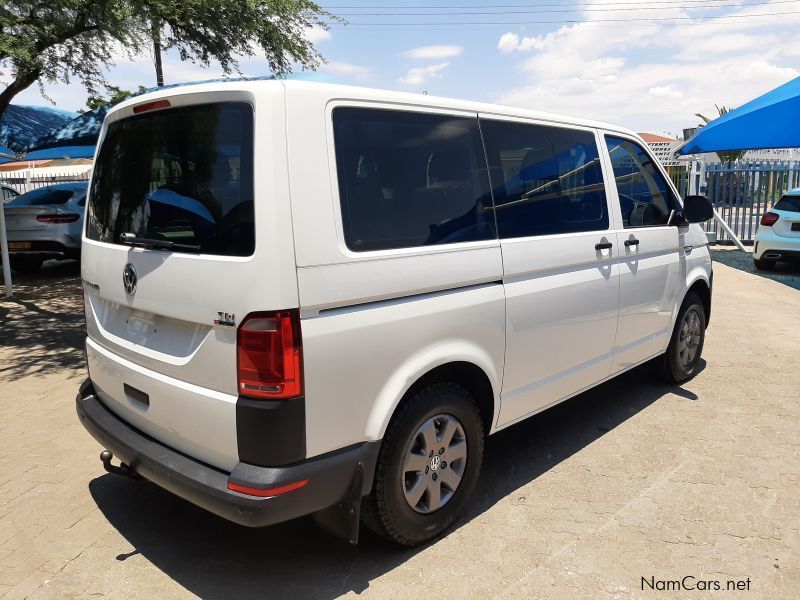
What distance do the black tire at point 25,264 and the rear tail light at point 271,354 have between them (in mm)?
10553

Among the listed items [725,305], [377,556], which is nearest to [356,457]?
[377,556]

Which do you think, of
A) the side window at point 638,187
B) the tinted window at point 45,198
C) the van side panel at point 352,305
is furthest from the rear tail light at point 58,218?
the van side panel at point 352,305

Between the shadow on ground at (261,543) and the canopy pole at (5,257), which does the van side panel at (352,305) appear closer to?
the shadow on ground at (261,543)

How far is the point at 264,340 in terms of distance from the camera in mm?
2264

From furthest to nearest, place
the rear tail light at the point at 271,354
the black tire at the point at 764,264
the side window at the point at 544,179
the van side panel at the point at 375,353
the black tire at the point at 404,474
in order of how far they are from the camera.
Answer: the black tire at the point at 764,264 < the side window at the point at 544,179 < the black tire at the point at 404,474 < the van side panel at the point at 375,353 < the rear tail light at the point at 271,354

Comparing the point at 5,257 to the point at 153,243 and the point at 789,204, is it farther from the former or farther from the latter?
the point at 789,204

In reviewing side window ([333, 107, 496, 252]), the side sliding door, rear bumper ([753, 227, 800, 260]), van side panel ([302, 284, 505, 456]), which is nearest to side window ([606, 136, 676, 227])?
the side sliding door

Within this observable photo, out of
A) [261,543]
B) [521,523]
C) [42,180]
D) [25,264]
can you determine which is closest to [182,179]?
[261,543]

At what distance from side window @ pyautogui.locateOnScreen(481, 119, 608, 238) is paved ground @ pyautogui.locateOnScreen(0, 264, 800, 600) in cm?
146

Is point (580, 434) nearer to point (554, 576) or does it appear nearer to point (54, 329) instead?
point (554, 576)

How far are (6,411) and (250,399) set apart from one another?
3.43 m

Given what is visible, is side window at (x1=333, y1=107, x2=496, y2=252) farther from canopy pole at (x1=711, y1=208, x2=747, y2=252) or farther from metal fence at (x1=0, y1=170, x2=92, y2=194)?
metal fence at (x1=0, y1=170, x2=92, y2=194)

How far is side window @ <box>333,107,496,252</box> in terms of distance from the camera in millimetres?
2520

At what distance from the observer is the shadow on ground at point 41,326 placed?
5.91 m
